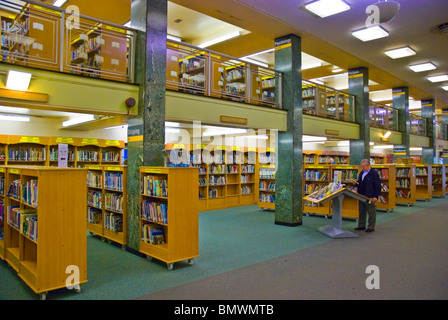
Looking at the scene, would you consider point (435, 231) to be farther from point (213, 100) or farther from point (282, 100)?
point (213, 100)

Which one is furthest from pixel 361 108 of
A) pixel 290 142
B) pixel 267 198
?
pixel 267 198

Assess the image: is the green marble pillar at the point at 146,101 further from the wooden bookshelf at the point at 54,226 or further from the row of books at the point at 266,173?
the row of books at the point at 266,173

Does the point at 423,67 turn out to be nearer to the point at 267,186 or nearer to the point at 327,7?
the point at 327,7

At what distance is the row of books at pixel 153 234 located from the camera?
5336mm

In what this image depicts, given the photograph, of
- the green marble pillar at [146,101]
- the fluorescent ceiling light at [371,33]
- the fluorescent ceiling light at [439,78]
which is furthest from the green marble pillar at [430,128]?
the green marble pillar at [146,101]

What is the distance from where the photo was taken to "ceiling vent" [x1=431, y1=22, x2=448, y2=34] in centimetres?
784

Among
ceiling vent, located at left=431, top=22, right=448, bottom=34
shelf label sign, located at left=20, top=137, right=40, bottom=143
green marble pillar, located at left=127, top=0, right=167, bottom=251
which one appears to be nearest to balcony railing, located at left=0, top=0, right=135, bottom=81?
green marble pillar, located at left=127, top=0, right=167, bottom=251

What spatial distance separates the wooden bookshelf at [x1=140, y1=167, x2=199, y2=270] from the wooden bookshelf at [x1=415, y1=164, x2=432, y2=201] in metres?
12.3

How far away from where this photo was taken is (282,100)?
28.5 feet

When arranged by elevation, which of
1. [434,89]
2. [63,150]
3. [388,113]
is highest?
[434,89]

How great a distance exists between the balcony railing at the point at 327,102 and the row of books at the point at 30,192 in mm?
7547

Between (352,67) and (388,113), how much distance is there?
4038 mm

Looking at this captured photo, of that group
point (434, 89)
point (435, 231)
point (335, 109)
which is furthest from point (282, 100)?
point (434, 89)
